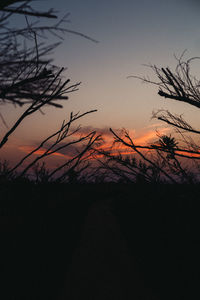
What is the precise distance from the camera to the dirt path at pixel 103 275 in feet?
22.0

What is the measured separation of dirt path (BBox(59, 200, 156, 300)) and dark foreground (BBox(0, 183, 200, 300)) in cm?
3

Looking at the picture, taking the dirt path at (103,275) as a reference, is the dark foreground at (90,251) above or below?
above

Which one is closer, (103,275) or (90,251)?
(103,275)

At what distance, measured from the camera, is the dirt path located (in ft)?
22.0

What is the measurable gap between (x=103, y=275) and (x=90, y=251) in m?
3.71

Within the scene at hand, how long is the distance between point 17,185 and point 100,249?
11.1 meters

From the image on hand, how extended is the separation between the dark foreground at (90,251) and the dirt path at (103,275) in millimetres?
30

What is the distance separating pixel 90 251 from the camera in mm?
11836

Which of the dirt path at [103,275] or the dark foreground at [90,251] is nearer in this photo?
the dark foreground at [90,251]

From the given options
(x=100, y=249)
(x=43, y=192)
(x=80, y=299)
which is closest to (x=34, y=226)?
(x=43, y=192)

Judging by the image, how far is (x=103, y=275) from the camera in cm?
823

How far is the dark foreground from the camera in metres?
2.02

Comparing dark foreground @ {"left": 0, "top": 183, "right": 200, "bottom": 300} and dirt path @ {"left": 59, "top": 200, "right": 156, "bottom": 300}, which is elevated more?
dark foreground @ {"left": 0, "top": 183, "right": 200, "bottom": 300}

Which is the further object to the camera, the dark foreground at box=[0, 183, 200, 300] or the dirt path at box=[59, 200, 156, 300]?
the dirt path at box=[59, 200, 156, 300]
